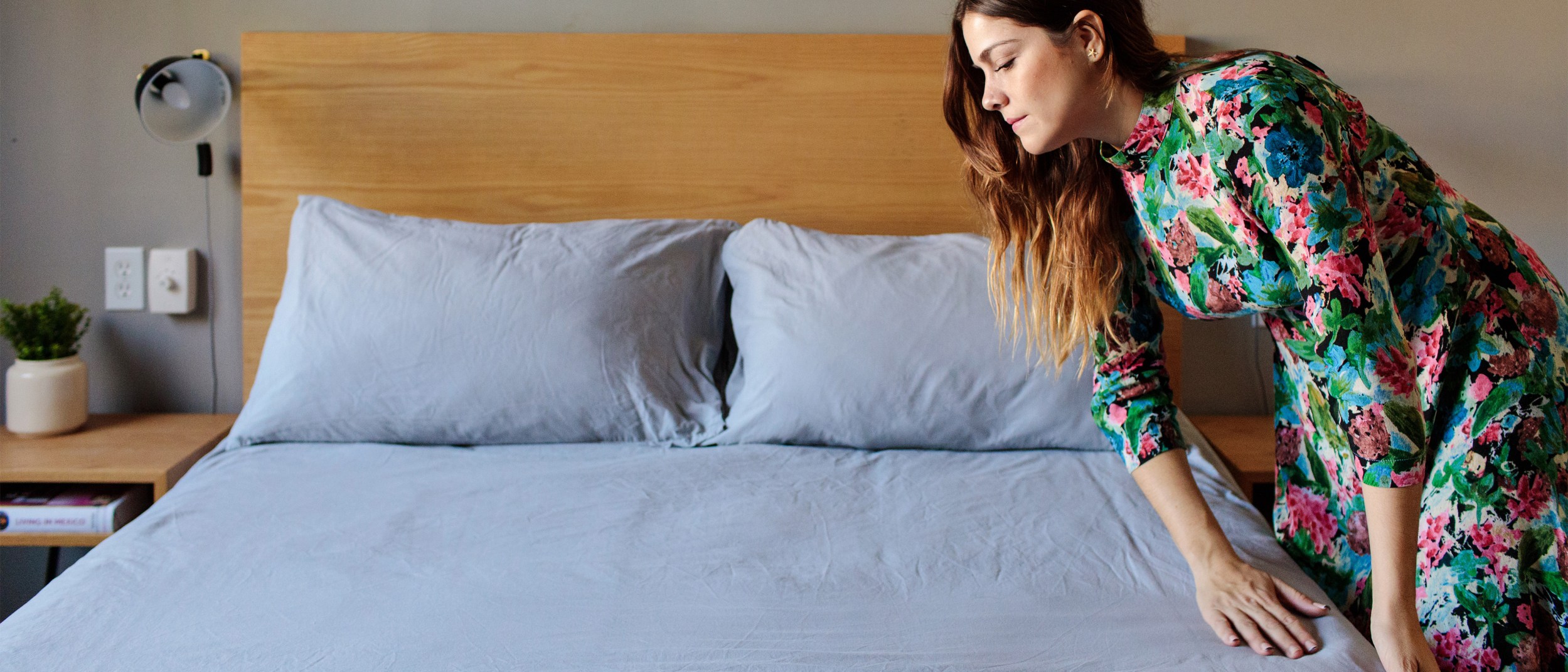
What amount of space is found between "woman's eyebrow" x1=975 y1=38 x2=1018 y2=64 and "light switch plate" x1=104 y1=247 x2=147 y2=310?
5.81 ft

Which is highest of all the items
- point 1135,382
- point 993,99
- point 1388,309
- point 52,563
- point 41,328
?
point 993,99

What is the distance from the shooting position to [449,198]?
211 cm

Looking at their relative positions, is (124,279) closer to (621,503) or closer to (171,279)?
(171,279)

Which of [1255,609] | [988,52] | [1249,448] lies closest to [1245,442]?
[1249,448]

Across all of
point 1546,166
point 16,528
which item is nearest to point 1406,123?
point 1546,166

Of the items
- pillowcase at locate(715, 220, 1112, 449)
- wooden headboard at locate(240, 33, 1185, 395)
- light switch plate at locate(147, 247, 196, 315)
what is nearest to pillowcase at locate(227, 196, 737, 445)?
pillowcase at locate(715, 220, 1112, 449)

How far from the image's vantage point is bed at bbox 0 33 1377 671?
1071 mm

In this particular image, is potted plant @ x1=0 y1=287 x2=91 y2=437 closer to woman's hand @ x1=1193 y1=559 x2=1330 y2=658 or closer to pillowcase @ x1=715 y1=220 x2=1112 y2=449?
pillowcase @ x1=715 y1=220 x2=1112 y2=449

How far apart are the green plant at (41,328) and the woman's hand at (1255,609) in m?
1.92

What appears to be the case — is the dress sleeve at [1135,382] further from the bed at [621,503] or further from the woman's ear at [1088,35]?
the woman's ear at [1088,35]

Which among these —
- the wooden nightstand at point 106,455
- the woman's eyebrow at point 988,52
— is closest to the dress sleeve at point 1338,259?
the woman's eyebrow at point 988,52

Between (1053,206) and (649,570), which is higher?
(1053,206)

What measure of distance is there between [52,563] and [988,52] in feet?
6.43

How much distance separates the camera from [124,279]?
2125 mm
